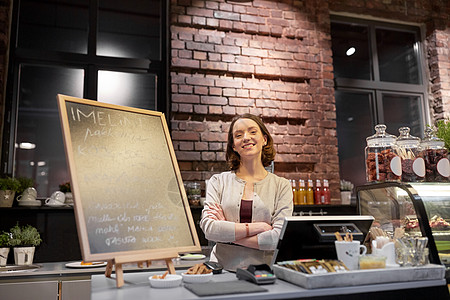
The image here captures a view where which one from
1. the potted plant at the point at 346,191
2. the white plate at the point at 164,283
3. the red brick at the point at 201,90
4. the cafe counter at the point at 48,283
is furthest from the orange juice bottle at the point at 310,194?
the white plate at the point at 164,283

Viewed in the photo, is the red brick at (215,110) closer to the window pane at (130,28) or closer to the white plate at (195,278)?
the window pane at (130,28)

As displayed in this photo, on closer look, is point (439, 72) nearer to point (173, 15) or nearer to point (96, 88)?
point (173, 15)

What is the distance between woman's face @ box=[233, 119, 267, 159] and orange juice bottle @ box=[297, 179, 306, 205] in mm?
1594

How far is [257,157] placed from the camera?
2.33 metres

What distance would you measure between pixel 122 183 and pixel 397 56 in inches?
174

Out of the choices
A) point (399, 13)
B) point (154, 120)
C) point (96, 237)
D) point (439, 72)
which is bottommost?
point (96, 237)

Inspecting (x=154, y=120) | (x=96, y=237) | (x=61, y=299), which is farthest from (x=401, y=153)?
(x=61, y=299)

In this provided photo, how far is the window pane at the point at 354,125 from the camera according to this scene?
4.57m

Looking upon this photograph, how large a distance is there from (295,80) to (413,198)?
8.72ft

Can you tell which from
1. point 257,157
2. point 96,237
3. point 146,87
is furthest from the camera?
point 146,87

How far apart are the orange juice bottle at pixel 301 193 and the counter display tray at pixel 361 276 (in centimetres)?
231

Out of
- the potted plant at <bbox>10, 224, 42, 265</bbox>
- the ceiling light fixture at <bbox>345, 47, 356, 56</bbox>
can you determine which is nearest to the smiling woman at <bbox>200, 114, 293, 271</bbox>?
the potted plant at <bbox>10, 224, 42, 265</bbox>

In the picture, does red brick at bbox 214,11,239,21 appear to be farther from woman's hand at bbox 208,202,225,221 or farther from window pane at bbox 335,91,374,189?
woman's hand at bbox 208,202,225,221

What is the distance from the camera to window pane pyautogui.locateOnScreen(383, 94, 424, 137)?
477 cm
